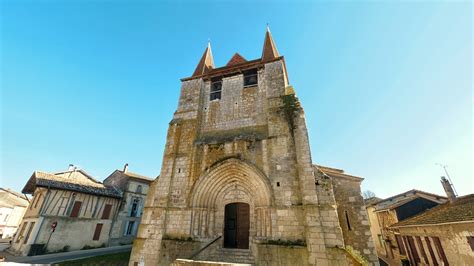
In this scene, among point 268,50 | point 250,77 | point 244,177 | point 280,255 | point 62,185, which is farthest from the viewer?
point 62,185

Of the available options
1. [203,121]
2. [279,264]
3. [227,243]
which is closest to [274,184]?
[279,264]

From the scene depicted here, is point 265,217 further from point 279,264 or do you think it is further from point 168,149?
point 168,149

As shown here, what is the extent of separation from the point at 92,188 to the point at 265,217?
14303 millimetres

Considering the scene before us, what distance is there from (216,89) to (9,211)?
30.7 meters

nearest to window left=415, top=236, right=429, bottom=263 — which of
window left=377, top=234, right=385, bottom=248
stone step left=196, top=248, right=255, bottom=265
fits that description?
window left=377, top=234, right=385, bottom=248

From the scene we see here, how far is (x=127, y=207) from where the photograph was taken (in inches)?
626

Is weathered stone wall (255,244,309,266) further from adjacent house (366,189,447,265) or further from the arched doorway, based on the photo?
adjacent house (366,189,447,265)

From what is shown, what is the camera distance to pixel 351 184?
7586mm

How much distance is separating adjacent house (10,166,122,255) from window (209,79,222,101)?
474 inches

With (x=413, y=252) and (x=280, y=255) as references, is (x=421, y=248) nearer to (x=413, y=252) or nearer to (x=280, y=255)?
(x=413, y=252)

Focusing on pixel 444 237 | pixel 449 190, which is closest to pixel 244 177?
pixel 444 237

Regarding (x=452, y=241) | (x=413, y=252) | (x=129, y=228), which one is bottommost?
(x=413, y=252)

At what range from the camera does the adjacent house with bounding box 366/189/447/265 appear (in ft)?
41.2

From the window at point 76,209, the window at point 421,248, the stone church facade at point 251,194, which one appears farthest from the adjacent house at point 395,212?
the window at point 76,209
